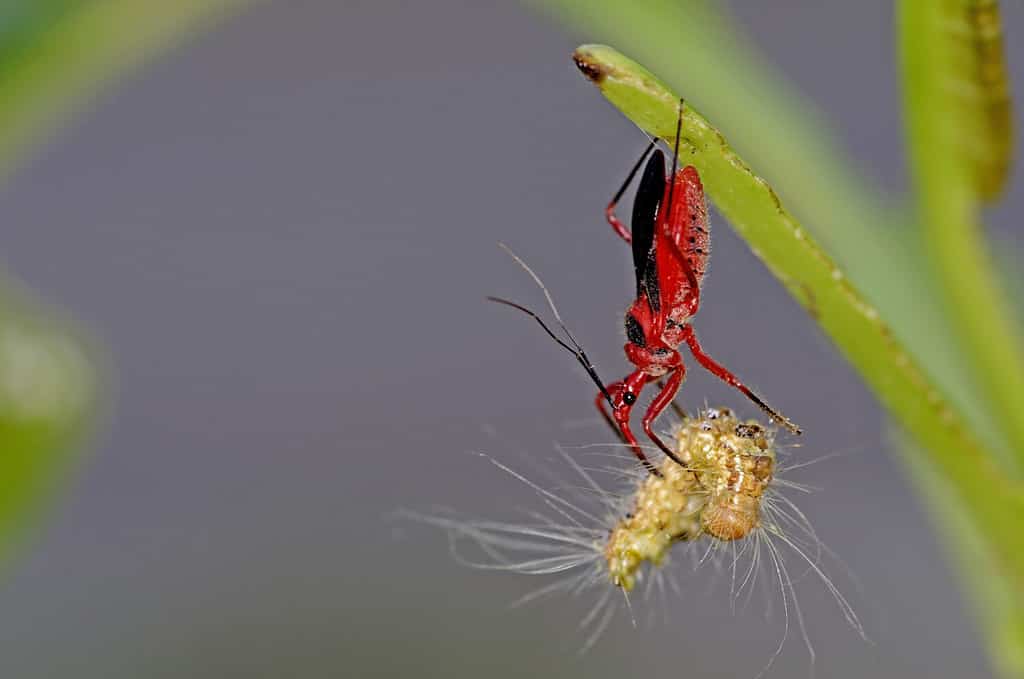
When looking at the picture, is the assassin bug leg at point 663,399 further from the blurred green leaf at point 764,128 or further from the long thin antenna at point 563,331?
the blurred green leaf at point 764,128

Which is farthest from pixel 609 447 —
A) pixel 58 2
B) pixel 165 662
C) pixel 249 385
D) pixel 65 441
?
pixel 249 385

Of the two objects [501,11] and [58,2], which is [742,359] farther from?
[501,11]

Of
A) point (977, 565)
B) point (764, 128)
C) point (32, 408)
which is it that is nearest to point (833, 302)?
point (977, 565)

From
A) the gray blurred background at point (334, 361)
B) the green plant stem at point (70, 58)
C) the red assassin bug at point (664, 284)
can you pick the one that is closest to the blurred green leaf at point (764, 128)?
the red assassin bug at point (664, 284)

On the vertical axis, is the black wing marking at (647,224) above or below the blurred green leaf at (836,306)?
above

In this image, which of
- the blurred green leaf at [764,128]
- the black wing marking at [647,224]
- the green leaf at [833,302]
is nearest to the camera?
the green leaf at [833,302]

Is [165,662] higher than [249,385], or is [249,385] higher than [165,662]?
[249,385]
